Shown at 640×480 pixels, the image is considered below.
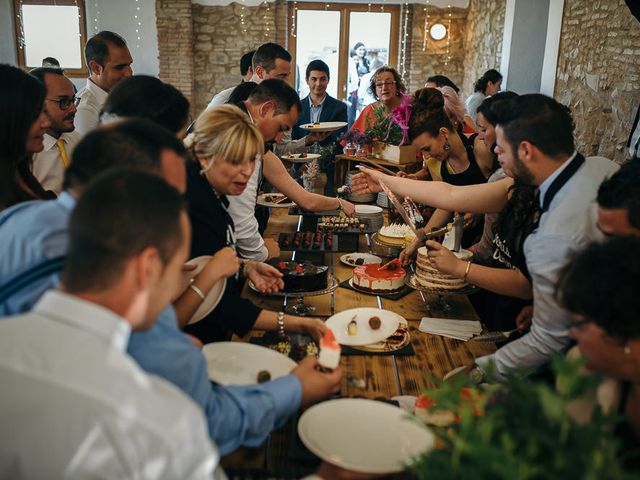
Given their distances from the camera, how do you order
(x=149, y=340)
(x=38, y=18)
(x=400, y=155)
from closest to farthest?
(x=149, y=340) < (x=400, y=155) < (x=38, y=18)

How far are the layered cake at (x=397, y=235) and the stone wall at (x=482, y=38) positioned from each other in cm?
617

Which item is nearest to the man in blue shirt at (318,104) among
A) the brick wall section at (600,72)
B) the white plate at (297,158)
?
the white plate at (297,158)

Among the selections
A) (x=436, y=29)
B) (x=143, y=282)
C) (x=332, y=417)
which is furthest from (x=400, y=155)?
(x=436, y=29)

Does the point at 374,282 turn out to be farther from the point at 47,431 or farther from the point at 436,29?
the point at 436,29

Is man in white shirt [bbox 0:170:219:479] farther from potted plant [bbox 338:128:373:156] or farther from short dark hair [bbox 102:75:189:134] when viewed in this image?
potted plant [bbox 338:128:373:156]

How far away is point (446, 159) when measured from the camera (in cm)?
388

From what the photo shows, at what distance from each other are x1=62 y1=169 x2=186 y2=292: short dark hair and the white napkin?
149 centimetres

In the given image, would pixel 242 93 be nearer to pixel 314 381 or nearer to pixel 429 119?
pixel 429 119

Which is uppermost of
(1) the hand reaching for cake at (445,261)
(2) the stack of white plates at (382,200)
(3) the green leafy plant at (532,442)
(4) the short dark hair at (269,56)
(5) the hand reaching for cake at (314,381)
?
(4) the short dark hair at (269,56)

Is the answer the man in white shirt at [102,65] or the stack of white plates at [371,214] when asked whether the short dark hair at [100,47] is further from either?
the stack of white plates at [371,214]

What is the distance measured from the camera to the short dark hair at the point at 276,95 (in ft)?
11.0

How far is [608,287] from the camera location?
1.38 metres

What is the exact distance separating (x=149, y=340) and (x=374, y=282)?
1539mm

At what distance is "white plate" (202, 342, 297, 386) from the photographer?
73.0 inches
